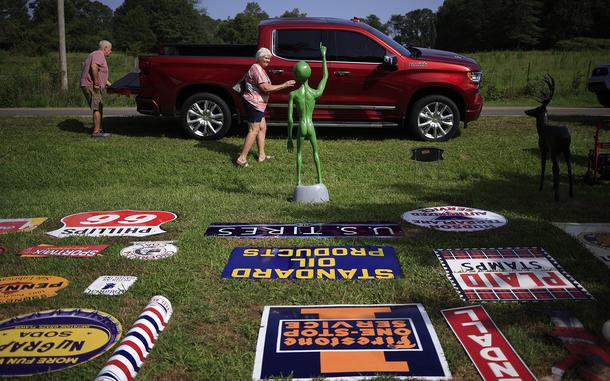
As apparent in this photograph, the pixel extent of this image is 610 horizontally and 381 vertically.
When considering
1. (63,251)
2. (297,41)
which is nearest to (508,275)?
(63,251)

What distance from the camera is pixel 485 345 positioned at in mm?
3113

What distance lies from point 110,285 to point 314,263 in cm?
157

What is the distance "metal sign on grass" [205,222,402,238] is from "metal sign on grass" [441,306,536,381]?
5.35 ft

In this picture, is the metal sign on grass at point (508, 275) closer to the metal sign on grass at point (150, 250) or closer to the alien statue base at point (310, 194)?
the alien statue base at point (310, 194)

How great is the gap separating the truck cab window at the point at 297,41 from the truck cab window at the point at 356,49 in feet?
0.93

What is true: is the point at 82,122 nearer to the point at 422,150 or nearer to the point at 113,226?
the point at 113,226

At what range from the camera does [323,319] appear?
3455 millimetres

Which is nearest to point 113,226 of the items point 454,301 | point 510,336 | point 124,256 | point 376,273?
point 124,256

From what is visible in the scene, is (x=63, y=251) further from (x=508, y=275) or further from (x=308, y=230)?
(x=508, y=275)

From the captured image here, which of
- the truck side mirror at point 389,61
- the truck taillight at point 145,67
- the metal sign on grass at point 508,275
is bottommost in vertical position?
the metal sign on grass at point 508,275

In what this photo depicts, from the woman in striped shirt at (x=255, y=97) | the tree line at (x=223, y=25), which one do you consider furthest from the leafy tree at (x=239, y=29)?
the woman in striped shirt at (x=255, y=97)

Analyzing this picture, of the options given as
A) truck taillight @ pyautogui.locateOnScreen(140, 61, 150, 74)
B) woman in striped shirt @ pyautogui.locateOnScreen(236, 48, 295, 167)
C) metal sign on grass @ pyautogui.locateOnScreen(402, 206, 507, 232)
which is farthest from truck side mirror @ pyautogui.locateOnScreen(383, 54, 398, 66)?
truck taillight @ pyautogui.locateOnScreen(140, 61, 150, 74)

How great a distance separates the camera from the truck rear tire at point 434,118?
884 centimetres

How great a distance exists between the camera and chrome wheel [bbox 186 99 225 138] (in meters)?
8.99
